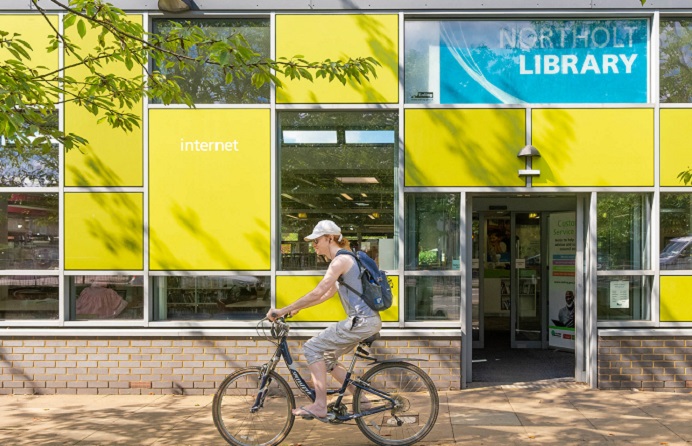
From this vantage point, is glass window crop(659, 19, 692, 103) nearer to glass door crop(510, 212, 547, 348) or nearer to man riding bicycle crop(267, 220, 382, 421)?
glass door crop(510, 212, 547, 348)

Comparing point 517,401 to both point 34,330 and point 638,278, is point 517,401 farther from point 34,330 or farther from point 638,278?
point 34,330

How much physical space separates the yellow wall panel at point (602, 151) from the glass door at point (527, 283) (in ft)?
9.48

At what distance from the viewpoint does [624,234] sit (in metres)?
7.71

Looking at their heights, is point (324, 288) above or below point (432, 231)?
below

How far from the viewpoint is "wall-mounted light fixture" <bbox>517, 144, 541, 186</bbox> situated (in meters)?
7.43

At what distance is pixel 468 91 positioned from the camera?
7.71 metres

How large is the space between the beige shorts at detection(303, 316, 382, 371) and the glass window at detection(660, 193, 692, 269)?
4145 mm

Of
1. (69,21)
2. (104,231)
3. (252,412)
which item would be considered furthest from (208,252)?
(69,21)

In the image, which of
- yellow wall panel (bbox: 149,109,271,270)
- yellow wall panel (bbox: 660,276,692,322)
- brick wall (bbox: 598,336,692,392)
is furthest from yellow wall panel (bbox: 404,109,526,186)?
brick wall (bbox: 598,336,692,392)

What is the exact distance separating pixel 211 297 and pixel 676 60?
233 inches

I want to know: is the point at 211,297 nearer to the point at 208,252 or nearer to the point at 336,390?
the point at 208,252

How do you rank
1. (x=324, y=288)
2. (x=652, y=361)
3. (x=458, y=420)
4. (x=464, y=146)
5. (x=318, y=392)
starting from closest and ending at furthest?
(x=324, y=288) < (x=318, y=392) < (x=458, y=420) < (x=652, y=361) < (x=464, y=146)

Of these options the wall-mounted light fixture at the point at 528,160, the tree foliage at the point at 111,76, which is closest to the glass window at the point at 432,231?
the wall-mounted light fixture at the point at 528,160

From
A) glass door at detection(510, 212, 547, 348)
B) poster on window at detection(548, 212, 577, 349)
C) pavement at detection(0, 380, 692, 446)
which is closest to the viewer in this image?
pavement at detection(0, 380, 692, 446)
